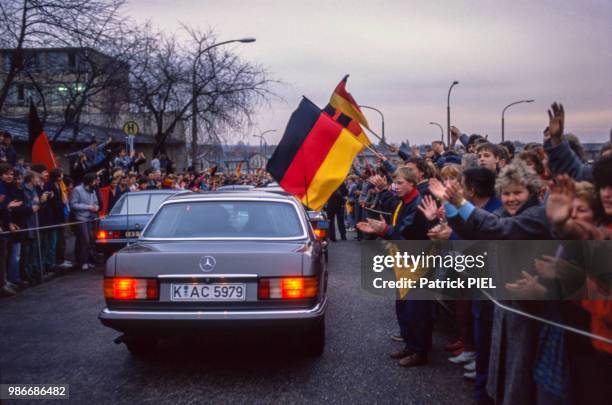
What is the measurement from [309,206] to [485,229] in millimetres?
4083

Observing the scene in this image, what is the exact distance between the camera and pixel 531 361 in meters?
3.47

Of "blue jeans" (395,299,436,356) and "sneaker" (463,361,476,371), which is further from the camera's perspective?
"blue jeans" (395,299,436,356)

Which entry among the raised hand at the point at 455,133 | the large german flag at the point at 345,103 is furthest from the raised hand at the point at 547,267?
the raised hand at the point at 455,133

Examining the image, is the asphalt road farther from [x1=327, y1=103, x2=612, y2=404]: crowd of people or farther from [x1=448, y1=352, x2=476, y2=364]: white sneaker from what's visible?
[x1=327, y1=103, x2=612, y2=404]: crowd of people

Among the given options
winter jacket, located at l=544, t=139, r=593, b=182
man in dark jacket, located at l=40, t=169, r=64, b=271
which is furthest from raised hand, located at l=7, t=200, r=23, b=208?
winter jacket, located at l=544, t=139, r=593, b=182

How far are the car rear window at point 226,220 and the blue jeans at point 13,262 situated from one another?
4245 millimetres

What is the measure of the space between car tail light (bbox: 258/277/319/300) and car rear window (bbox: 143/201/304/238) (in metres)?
0.81

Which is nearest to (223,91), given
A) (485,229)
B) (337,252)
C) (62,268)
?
(337,252)

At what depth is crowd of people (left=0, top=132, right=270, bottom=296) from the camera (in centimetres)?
900

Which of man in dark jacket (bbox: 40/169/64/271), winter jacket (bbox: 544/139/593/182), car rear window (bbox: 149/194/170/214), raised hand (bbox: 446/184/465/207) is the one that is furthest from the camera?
car rear window (bbox: 149/194/170/214)

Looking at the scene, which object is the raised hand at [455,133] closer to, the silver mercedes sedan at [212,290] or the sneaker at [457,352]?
the sneaker at [457,352]

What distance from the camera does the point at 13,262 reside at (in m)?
8.94

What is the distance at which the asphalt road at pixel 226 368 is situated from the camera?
447 cm

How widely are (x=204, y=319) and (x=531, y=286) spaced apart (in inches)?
96.4
